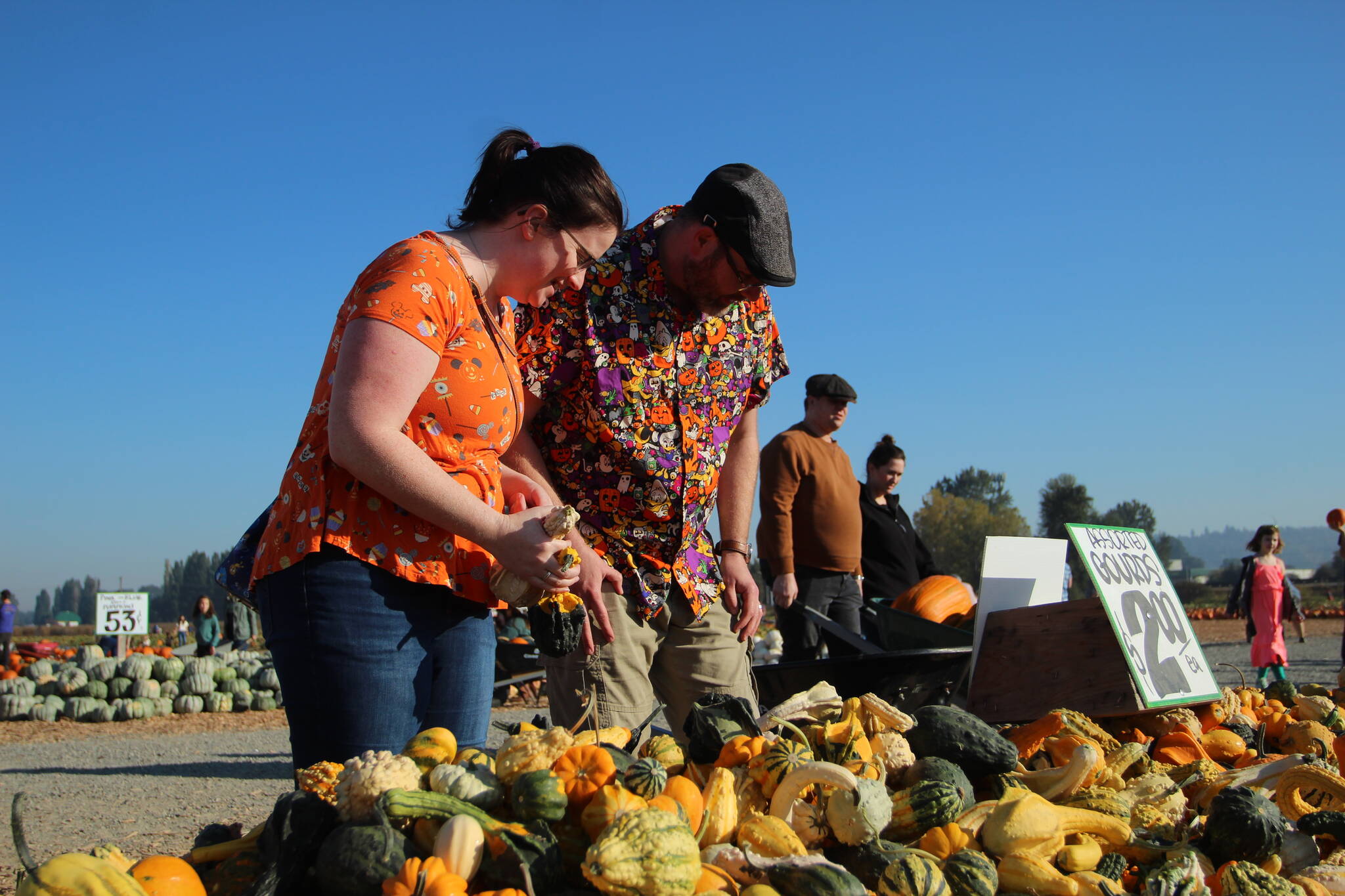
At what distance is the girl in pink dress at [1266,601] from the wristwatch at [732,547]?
24.3 feet

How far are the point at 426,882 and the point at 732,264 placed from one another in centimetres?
177

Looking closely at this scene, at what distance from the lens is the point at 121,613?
13953mm

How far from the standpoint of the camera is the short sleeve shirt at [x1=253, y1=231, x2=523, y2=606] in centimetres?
188

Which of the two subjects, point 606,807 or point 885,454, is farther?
point 885,454

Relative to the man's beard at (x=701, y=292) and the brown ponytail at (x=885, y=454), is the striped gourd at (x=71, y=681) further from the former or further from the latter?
the man's beard at (x=701, y=292)

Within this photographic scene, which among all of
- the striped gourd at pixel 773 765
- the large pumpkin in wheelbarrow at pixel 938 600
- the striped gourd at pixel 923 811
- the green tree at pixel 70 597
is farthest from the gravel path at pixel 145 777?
the green tree at pixel 70 597

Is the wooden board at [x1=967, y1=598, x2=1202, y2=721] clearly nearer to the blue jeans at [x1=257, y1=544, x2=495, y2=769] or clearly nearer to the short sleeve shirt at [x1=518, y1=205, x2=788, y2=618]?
the short sleeve shirt at [x1=518, y1=205, x2=788, y2=618]

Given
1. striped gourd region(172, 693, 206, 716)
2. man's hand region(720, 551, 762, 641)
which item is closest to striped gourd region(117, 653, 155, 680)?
striped gourd region(172, 693, 206, 716)

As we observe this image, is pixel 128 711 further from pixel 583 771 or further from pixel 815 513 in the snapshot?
pixel 583 771

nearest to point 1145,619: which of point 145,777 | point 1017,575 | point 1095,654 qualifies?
point 1095,654

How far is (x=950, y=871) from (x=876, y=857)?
0.12 meters

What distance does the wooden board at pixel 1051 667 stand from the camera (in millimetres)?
2777

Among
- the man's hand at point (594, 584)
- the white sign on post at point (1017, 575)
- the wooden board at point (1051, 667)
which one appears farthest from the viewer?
the white sign on post at point (1017, 575)

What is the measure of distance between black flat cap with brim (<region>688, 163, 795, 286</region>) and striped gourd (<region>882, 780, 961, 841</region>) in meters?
1.36
